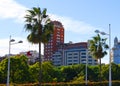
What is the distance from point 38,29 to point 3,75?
3697 centimetres

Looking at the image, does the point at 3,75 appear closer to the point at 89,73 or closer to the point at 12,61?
the point at 12,61

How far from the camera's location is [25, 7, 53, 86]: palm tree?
159ft

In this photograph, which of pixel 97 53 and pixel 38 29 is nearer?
pixel 38 29

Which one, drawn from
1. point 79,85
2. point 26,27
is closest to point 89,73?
point 79,85

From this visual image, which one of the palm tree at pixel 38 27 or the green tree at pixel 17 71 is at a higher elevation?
the palm tree at pixel 38 27

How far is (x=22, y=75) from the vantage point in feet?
269

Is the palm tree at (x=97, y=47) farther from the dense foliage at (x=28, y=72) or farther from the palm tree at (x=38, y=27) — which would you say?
the palm tree at (x=38, y=27)

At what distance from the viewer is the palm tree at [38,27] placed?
48.4m

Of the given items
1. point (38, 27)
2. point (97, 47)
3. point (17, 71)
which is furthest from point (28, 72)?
point (38, 27)

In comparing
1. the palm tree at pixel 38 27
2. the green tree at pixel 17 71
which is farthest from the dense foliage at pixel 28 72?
the palm tree at pixel 38 27

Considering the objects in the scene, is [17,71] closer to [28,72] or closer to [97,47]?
[28,72]

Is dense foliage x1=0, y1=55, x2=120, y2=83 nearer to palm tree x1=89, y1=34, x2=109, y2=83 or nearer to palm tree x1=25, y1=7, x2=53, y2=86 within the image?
palm tree x1=89, y1=34, x2=109, y2=83

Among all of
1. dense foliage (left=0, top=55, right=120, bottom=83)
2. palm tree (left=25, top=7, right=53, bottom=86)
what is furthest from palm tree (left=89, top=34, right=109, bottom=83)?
palm tree (left=25, top=7, right=53, bottom=86)

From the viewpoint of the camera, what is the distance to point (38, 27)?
1912 inches
